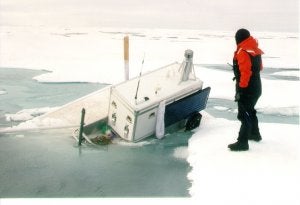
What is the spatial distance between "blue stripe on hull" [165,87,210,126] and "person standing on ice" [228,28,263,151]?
1.25 m

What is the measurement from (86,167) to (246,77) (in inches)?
88.0

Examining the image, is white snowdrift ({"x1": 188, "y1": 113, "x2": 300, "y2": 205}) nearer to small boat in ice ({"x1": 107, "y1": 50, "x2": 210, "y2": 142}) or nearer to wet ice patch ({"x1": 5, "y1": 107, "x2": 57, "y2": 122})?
small boat in ice ({"x1": 107, "y1": 50, "x2": 210, "y2": 142})

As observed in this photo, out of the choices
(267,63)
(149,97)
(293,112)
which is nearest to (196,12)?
(267,63)

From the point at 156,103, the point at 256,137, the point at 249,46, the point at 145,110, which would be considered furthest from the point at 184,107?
the point at 249,46

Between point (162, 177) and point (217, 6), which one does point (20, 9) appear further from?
point (162, 177)

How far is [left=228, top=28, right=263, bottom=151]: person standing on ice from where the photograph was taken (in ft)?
16.7

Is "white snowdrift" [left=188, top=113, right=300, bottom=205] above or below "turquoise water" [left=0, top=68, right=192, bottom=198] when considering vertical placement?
above

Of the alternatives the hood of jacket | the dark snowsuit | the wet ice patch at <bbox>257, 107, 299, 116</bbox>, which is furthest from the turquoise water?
the wet ice patch at <bbox>257, 107, 299, 116</bbox>

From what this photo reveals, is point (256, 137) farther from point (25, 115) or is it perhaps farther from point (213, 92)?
point (213, 92)

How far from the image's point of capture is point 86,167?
5262 mm

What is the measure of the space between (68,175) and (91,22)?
27.4m

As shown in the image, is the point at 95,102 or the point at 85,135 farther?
the point at 95,102

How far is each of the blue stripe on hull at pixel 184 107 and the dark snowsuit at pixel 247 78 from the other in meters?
1.25

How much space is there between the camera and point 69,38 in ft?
79.2
